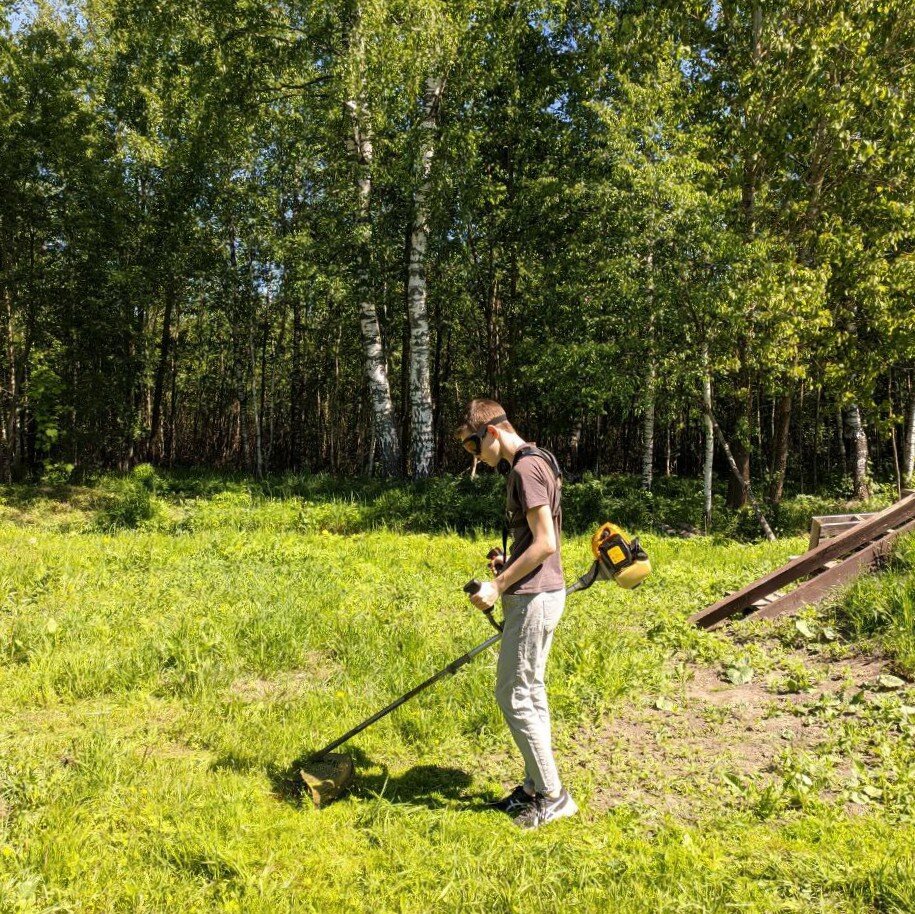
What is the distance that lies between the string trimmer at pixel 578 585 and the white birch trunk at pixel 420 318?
1065 centimetres

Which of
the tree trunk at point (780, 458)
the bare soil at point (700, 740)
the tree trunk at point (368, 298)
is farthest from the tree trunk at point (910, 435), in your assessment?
the bare soil at point (700, 740)

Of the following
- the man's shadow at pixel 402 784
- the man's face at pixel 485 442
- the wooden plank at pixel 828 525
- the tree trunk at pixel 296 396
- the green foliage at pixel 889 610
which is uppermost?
the tree trunk at pixel 296 396

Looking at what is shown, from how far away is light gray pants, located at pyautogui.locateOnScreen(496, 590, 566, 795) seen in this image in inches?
134

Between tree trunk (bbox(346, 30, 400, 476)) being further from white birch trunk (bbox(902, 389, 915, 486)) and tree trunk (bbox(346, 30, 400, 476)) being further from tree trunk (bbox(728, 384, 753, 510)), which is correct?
white birch trunk (bbox(902, 389, 915, 486))

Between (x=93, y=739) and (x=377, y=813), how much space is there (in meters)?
1.81

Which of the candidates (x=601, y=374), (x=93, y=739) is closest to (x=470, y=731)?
(x=93, y=739)

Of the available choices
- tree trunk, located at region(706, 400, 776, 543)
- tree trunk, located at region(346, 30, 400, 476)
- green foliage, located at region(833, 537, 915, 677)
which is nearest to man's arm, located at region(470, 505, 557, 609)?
green foliage, located at region(833, 537, 915, 677)

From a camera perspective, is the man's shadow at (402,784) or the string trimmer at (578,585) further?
the man's shadow at (402,784)

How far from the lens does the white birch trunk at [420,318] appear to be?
1420 centimetres

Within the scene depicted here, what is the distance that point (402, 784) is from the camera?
13.0 feet

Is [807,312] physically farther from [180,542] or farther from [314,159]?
[314,159]

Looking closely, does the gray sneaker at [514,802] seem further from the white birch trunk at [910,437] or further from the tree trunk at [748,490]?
the white birch trunk at [910,437]

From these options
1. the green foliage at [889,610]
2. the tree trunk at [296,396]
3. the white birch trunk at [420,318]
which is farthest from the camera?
the tree trunk at [296,396]

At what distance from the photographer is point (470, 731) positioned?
15.0ft
